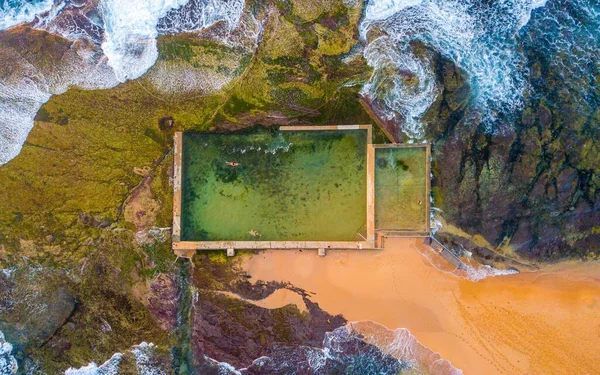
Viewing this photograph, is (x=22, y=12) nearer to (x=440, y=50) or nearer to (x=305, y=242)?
(x=305, y=242)

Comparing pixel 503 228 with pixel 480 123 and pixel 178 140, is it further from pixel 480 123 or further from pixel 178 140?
pixel 178 140

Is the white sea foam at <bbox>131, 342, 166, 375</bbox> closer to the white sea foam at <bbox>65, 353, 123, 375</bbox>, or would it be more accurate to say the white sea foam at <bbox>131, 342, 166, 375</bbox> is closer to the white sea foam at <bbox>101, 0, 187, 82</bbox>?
the white sea foam at <bbox>65, 353, 123, 375</bbox>

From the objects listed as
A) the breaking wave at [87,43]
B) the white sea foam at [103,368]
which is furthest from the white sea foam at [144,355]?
the breaking wave at [87,43]

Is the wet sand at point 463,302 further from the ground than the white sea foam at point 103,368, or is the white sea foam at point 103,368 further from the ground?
the wet sand at point 463,302

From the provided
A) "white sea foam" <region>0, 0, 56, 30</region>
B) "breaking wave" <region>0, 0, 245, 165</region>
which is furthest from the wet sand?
"white sea foam" <region>0, 0, 56, 30</region>

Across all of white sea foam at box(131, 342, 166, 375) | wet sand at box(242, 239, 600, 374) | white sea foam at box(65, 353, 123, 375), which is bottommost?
white sea foam at box(65, 353, 123, 375)

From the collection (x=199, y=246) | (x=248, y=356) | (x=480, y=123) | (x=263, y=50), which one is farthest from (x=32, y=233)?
(x=480, y=123)

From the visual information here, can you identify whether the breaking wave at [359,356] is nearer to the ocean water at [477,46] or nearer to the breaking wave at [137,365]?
the breaking wave at [137,365]
